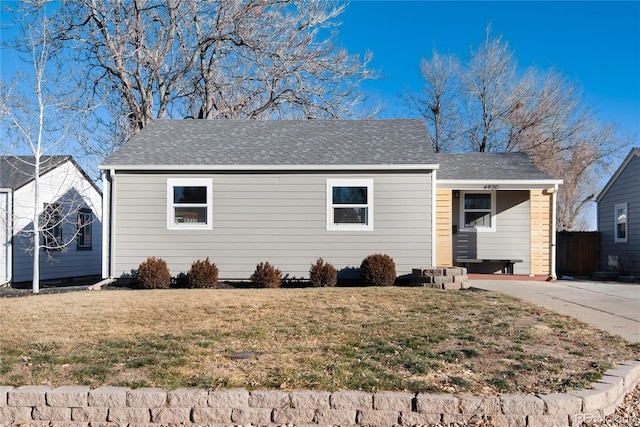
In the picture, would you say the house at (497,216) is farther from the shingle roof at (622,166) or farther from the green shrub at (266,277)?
the green shrub at (266,277)

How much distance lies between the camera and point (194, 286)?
11492 mm

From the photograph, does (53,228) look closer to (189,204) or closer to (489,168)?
(189,204)

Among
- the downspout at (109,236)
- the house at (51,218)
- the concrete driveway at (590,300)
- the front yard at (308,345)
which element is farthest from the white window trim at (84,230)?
the concrete driveway at (590,300)

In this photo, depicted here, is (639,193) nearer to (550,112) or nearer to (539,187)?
(539,187)

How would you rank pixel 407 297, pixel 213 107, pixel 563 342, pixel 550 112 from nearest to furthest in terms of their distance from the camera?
1. pixel 563 342
2. pixel 407 297
3. pixel 213 107
4. pixel 550 112

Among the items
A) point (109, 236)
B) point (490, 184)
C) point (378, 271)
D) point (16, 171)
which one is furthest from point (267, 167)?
point (16, 171)

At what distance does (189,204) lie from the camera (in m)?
12.2

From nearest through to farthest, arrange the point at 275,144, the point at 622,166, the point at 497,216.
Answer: the point at 275,144, the point at 497,216, the point at 622,166

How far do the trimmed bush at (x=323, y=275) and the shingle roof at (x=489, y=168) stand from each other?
383cm

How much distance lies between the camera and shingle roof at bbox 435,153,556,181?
13.4 meters

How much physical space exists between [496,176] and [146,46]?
564 inches

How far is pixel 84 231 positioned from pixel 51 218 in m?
3.46

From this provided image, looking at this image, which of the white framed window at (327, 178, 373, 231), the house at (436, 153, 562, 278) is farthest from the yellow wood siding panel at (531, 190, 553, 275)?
the white framed window at (327, 178, 373, 231)

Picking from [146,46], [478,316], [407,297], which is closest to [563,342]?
[478,316]
